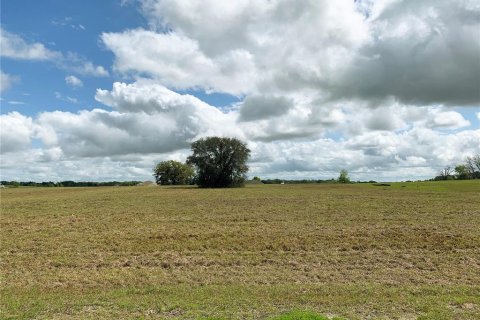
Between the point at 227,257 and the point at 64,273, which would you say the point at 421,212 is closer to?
the point at 227,257

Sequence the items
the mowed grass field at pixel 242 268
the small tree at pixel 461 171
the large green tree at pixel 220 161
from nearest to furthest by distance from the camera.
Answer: the mowed grass field at pixel 242 268 → the large green tree at pixel 220 161 → the small tree at pixel 461 171

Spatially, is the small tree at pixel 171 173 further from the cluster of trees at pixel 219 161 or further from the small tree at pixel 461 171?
the small tree at pixel 461 171

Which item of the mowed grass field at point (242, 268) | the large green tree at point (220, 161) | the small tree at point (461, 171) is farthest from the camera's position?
the small tree at point (461, 171)

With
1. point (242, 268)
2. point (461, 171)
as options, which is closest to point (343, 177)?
point (461, 171)

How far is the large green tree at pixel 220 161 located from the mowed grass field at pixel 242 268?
7143 cm

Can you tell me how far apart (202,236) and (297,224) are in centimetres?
631

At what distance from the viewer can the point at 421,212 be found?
27.9 metres

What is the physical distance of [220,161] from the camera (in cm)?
9719

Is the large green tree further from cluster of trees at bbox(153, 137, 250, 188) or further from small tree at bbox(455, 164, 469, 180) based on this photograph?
small tree at bbox(455, 164, 469, 180)

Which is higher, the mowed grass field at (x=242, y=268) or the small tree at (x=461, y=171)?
the small tree at (x=461, y=171)

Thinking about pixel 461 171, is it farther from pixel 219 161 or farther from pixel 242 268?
pixel 242 268

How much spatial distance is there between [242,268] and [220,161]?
276 ft

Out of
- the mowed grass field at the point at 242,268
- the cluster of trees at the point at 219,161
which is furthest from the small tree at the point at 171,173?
the mowed grass field at the point at 242,268

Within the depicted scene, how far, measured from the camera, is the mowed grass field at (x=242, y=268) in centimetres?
916
